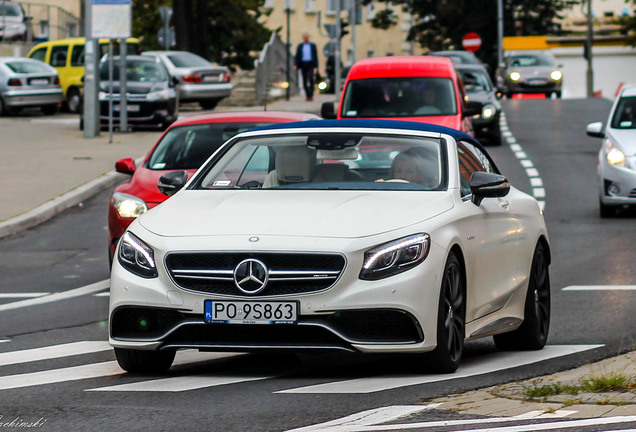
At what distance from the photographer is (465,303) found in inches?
337

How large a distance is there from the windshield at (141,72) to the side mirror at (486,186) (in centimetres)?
2700

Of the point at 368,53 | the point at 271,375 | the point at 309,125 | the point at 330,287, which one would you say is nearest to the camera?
the point at 330,287

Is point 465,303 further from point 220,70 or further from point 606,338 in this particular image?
point 220,70

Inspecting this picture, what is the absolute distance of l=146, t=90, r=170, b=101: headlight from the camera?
34.6m

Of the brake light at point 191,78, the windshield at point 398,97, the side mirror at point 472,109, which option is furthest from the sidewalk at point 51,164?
the side mirror at point 472,109

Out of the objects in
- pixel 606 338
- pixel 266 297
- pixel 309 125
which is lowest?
pixel 606 338

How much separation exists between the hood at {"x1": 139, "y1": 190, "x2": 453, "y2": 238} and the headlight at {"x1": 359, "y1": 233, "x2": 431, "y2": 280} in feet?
0.31

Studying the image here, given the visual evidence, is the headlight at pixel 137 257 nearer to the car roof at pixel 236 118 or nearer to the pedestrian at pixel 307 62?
the car roof at pixel 236 118

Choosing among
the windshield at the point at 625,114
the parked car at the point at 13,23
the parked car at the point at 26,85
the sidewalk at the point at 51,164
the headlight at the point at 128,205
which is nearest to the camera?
the headlight at the point at 128,205

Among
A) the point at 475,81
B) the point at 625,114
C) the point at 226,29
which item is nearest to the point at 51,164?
the point at 475,81

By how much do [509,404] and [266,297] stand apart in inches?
53.6

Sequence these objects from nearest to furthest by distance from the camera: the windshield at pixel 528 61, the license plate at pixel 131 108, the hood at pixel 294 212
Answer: the hood at pixel 294 212 → the license plate at pixel 131 108 → the windshield at pixel 528 61

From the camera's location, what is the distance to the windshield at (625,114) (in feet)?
66.0

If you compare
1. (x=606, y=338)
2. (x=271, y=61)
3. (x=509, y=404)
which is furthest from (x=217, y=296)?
(x=271, y=61)
